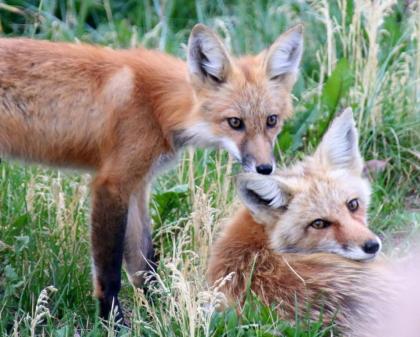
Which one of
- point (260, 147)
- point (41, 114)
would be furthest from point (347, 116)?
point (41, 114)

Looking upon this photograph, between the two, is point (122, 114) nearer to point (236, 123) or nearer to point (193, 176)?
point (236, 123)

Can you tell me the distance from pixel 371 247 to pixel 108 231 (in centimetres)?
148

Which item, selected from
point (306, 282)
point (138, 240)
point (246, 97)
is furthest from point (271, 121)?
point (306, 282)

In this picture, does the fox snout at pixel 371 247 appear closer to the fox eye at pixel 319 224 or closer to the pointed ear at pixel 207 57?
the fox eye at pixel 319 224

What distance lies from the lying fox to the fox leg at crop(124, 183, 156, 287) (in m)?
0.82

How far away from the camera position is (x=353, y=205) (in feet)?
15.8

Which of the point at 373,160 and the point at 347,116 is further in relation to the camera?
the point at 373,160

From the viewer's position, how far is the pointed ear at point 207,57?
17.4ft

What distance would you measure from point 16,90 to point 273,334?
208 cm

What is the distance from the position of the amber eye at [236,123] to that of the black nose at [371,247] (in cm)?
115

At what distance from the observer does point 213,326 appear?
430 cm

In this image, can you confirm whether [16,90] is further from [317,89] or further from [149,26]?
[149,26]

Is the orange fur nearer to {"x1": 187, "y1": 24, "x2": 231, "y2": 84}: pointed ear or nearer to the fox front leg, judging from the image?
the fox front leg

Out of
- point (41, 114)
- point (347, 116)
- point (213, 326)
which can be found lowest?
point (213, 326)
